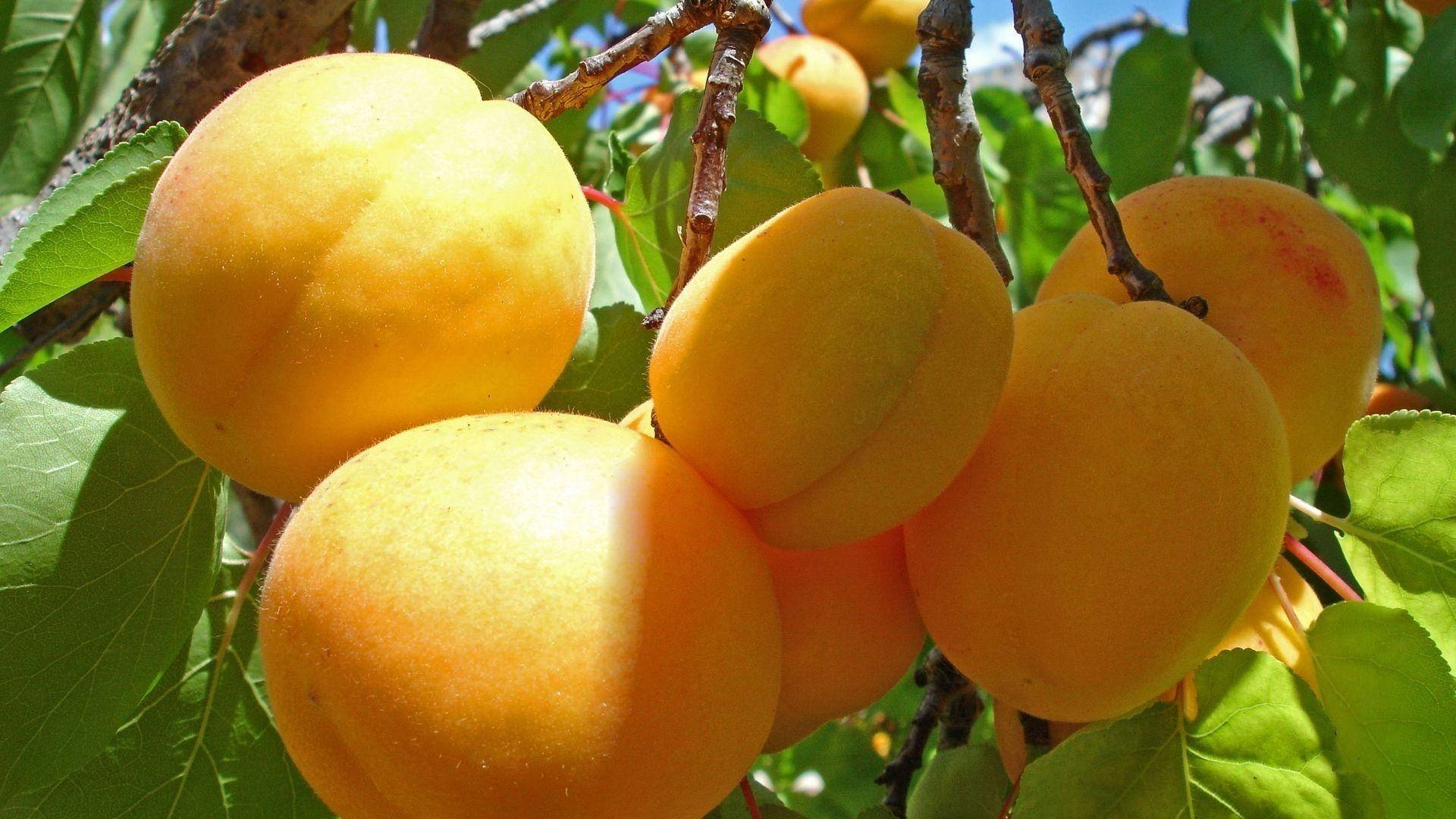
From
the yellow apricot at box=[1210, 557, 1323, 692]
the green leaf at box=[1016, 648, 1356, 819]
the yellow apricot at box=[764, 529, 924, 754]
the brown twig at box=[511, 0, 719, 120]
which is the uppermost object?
the brown twig at box=[511, 0, 719, 120]

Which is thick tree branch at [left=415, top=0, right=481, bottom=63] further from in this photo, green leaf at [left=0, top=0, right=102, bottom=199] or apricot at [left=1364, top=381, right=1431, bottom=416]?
apricot at [left=1364, top=381, right=1431, bottom=416]

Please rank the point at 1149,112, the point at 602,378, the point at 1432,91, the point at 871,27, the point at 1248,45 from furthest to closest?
the point at 871,27 → the point at 1149,112 → the point at 1248,45 → the point at 1432,91 → the point at 602,378

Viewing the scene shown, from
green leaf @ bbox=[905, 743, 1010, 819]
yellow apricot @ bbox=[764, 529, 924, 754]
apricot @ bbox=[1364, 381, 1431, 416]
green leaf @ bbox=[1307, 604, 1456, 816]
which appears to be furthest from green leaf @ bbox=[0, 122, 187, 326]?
apricot @ bbox=[1364, 381, 1431, 416]

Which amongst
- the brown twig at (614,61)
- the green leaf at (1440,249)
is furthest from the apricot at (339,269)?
the green leaf at (1440,249)

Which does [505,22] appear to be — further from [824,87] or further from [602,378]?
[602,378]

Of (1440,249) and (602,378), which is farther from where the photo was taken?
(1440,249)

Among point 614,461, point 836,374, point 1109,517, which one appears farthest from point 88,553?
point 1109,517
